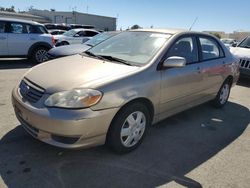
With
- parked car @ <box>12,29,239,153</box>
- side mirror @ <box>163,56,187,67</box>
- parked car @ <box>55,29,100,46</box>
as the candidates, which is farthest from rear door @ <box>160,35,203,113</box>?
parked car @ <box>55,29,100,46</box>

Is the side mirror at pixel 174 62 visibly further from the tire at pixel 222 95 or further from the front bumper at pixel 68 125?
the tire at pixel 222 95

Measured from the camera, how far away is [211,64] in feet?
16.2

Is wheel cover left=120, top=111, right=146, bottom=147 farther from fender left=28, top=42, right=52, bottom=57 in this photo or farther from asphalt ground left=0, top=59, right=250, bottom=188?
fender left=28, top=42, right=52, bottom=57

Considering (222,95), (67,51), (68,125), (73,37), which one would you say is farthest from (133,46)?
(73,37)

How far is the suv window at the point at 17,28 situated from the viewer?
32.1 feet

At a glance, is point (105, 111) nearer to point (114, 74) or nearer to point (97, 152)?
point (114, 74)

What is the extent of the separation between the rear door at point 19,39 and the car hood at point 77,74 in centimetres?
668

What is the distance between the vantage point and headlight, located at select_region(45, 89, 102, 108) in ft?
9.59

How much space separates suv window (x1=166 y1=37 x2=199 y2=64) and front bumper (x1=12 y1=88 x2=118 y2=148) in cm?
154

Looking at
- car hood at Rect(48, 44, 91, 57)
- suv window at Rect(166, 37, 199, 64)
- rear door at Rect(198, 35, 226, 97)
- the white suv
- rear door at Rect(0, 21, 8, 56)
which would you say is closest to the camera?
suv window at Rect(166, 37, 199, 64)

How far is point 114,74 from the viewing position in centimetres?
330

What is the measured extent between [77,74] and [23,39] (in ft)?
25.1

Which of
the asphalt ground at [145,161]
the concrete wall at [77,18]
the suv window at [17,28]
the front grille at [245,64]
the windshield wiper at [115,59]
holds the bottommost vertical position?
the asphalt ground at [145,161]

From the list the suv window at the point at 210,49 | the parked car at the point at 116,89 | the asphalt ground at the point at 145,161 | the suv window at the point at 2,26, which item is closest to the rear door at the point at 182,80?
the parked car at the point at 116,89
